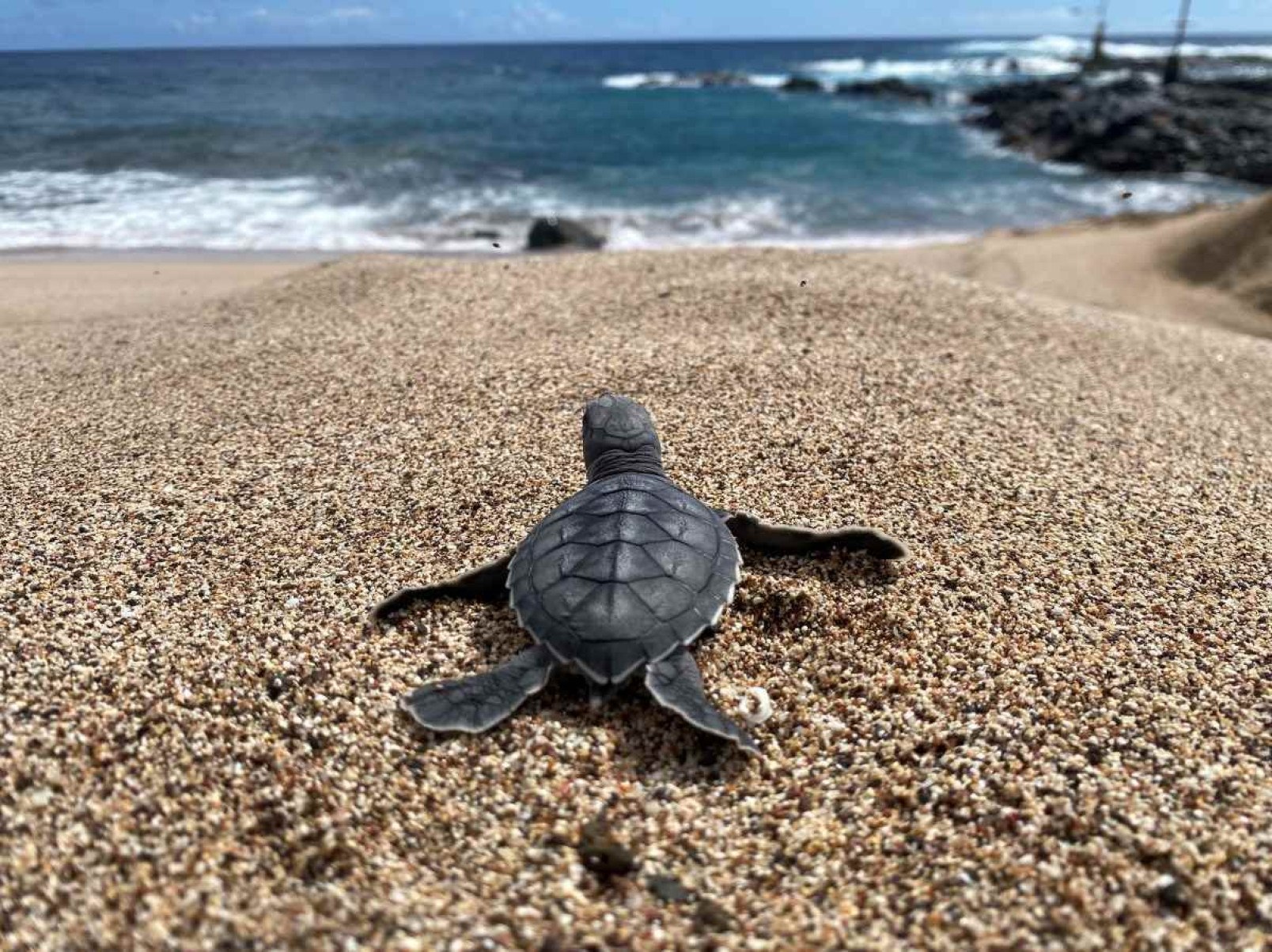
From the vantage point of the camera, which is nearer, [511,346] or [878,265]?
[511,346]

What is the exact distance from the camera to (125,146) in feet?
70.1

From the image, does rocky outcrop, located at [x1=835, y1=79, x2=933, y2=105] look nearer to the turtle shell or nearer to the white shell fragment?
the turtle shell

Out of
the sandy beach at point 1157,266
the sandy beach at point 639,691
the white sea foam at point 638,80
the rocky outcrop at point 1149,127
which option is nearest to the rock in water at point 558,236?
the sandy beach at point 1157,266

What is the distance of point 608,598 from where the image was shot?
2.82m

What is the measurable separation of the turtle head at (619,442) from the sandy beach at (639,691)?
0.46 meters

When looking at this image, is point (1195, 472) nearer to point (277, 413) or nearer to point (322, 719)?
point (322, 719)

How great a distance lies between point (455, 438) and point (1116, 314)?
699cm

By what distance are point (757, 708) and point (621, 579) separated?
0.71 metres

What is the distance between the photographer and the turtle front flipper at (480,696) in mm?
2746

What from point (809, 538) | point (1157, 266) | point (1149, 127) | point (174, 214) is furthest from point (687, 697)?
point (1149, 127)

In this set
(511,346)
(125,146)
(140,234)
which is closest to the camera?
(511,346)

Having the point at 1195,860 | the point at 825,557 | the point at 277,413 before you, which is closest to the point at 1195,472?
the point at 825,557

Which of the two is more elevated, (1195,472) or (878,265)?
(878,265)

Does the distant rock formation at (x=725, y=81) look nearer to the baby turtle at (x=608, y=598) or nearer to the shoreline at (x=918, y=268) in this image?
the shoreline at (x=918, y=268)
